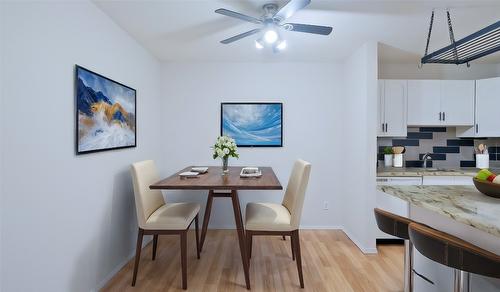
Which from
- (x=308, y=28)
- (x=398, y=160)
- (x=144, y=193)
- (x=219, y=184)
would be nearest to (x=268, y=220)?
(x=219, y=184)

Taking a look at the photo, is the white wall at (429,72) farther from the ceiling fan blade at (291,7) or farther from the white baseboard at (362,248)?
the ceiling fan blade at (291,7)

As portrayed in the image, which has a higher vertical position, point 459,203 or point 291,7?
point 291,7

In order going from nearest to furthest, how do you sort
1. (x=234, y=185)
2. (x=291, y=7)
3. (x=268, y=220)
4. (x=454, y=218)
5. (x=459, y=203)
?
1. (x=454, y=218)
2. (x=459, y=203)
3. (x=291, y=7)
4. (x=234, y=185)
5. (x=268, y=220)

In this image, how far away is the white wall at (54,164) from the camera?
4.49 feet

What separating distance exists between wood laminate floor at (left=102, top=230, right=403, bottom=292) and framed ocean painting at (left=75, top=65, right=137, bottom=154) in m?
1.23

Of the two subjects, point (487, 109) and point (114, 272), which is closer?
point (114, 272)

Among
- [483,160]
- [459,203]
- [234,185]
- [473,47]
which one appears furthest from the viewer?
[483,160]

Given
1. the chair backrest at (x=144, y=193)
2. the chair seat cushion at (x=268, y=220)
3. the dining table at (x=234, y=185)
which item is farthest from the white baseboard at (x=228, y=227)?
the chair seat cushion at (x=268, y=220)

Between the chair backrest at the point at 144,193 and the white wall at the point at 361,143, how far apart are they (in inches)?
89.1

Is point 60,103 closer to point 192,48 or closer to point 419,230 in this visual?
point 192,48

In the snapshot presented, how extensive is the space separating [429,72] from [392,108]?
3.29 ft

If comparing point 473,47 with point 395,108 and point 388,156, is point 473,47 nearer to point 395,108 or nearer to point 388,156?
point 395,108

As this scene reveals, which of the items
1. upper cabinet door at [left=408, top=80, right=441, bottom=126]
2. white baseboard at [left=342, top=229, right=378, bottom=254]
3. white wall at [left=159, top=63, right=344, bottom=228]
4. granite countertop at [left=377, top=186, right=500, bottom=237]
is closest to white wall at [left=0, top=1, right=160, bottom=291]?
white wall at [left=159, top=63, right=344, bottom=228]

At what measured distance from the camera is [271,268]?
2.49 m
